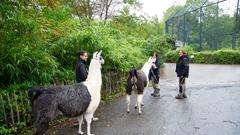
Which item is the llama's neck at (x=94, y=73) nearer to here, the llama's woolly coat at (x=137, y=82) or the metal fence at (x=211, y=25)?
the llama's woolly coat at (x=137, y=82)

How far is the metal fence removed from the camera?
28.7 metres

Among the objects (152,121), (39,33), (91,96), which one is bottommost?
(152,121)

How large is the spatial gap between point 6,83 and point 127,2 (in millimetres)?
15020

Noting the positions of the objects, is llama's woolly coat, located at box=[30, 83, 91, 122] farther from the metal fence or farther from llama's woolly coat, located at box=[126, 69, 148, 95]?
the metal fence

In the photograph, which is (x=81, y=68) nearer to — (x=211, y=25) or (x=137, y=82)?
(x=137, y=82)

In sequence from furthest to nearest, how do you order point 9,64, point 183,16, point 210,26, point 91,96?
point 183,16, point 210,26, point 9,64, point 91,96

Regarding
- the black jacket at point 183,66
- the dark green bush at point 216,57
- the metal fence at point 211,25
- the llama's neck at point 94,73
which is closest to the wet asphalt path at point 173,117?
the black jacket at point 183,66

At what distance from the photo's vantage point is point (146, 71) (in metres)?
9.29

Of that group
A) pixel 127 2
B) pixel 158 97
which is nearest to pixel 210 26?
pixel 127 2

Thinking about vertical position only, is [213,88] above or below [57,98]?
below

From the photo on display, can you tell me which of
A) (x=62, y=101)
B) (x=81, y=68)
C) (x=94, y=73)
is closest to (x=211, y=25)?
(x=81, y=68)

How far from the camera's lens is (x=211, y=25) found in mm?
31875

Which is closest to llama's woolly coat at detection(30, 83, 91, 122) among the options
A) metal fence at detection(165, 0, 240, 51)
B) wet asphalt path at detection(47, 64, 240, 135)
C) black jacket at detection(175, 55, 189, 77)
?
wet asphalt path at detection(47, 64, 240, 135)

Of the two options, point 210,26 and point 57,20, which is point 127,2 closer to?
point 57,20
